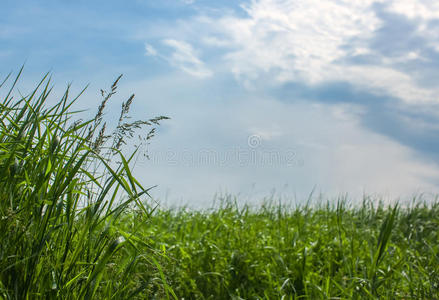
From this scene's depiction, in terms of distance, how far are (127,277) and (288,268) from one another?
249 centimetres

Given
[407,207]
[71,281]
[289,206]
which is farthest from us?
[407,207]

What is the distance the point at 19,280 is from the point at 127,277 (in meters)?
0.49

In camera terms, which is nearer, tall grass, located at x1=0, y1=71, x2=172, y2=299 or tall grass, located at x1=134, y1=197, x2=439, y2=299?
tall grass, located at x1=0, y1=71, x2=172, y2=299

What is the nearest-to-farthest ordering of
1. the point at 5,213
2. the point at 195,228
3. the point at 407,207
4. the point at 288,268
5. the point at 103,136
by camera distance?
the point at 5,213, the point at 103,136, the point at 288,268, the point at 195,228, the point at 407,207

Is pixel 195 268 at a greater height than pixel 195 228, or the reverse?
pixel 195 228

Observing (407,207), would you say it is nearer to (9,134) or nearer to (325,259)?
(325,259)

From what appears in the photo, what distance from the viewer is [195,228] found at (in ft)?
18.2

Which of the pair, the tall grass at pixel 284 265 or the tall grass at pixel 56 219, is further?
the tall grass at pixel 284 265

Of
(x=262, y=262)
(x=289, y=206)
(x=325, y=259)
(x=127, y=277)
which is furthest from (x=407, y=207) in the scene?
(x=127, y=277)

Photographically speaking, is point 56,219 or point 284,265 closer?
point 56,219

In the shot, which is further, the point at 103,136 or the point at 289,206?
the point at 289,206

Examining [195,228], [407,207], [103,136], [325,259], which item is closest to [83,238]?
[103,136]

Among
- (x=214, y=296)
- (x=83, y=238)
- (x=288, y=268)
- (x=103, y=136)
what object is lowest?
(x=214, y=296)

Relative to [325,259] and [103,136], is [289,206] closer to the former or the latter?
[325,259]
